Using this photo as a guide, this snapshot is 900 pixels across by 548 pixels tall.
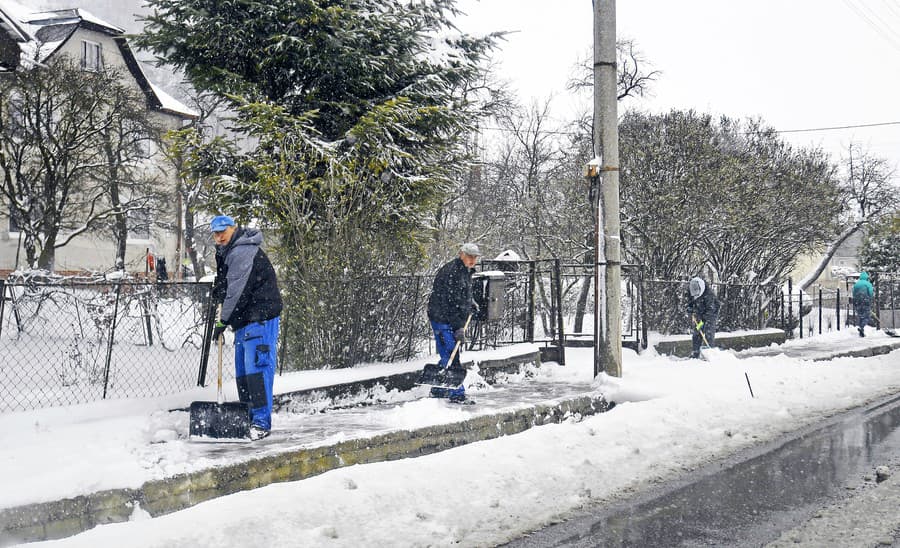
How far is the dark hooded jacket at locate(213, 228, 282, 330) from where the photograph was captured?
22.8 ft

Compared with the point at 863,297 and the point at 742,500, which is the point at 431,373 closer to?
the point at 742,500

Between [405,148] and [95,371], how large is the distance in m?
5.32

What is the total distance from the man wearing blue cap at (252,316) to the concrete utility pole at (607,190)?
15.3ft

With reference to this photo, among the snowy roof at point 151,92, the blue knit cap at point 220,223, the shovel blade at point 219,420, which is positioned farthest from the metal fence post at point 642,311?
the snowy roof at point 151,92

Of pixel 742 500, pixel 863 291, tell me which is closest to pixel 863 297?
pixel 863 291

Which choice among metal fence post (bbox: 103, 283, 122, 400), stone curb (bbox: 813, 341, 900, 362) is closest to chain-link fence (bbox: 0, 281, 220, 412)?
metal fence post (bbox: 103, 283, 122, 400)

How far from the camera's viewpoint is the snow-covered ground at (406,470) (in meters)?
4.70

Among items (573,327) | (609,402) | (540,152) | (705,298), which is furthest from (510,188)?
(609,402)

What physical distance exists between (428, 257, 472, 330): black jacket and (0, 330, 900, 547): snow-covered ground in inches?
42.7

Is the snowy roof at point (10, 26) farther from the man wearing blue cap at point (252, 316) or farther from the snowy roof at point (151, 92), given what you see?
the snowy roof at point (151, 92)

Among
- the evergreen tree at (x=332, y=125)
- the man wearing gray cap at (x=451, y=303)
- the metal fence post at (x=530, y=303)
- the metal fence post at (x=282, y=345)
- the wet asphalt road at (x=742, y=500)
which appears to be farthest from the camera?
the metal fence post at (x=530, y=303)

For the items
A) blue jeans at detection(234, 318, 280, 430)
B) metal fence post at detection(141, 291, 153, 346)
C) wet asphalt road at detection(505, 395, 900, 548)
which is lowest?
wet asphalt road at detection(505, 395, 900, 548)

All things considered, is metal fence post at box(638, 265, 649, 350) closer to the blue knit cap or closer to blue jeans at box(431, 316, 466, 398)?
blue jeans at box(431, 316, 466, 398)

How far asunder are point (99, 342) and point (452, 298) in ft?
12.3
